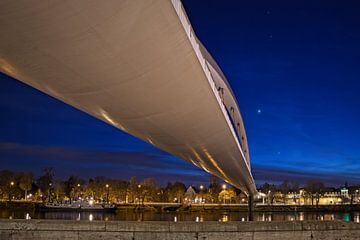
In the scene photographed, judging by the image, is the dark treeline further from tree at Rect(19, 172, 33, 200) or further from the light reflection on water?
the light reflection on water

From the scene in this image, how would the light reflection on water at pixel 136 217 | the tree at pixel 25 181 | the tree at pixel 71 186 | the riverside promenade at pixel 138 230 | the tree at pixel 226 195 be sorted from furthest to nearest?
the tree at pixel 226 195
the tree at pixel 71 186
the tree at pixel 25 181
the light reflection on water at pixel 136 217
the riverside promenade at pixel 138 230

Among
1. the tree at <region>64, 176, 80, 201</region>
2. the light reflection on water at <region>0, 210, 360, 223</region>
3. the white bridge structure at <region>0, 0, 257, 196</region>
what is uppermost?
the white bridge structure at <region>0, 0, 257, 196</region>

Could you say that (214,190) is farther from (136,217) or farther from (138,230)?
(138,230)

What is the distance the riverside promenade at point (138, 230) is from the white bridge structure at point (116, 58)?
208 cm

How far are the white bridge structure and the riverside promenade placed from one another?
6.84 feet

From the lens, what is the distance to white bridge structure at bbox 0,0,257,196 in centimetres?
311

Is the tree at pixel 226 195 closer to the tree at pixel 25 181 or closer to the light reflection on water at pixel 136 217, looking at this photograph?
the light reflection on water at pixel 136 217

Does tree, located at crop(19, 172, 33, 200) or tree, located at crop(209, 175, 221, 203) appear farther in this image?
tree, located at crop(209, 175, 221, 203)

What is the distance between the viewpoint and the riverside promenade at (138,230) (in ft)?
24.0

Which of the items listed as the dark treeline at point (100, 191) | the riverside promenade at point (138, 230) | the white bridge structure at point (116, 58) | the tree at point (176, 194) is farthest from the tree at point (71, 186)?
the white bridge structure at point (116, 58)

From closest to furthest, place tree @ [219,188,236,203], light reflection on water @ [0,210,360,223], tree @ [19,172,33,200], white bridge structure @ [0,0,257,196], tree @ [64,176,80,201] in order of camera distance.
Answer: white bridge structure @ [0,0,257,196] → light reflection on water @ [0,210,360,223] → tree @ [19,172,33,200] → tree @ [64,176,80,201] → tree @ [219,188,236,203]

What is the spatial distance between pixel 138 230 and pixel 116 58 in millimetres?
4379

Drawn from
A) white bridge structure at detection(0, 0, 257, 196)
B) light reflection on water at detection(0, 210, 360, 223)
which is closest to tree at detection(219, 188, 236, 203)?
light reflection on water at detection(0, 210, 360, 223)

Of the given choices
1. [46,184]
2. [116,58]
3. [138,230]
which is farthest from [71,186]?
[116,58]
